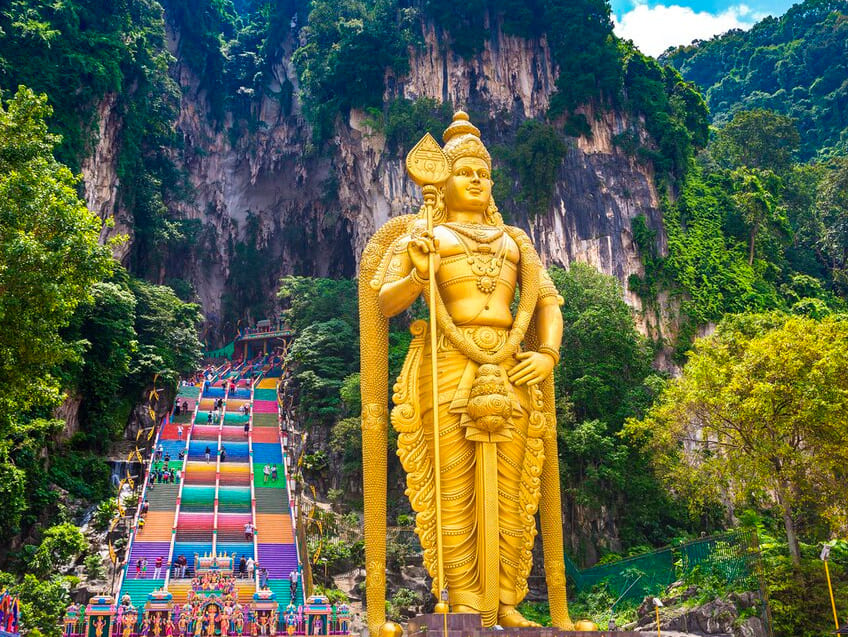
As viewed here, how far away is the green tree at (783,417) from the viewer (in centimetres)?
1153

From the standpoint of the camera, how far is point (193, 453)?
2030cm

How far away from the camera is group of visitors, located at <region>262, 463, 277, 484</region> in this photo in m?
19.2

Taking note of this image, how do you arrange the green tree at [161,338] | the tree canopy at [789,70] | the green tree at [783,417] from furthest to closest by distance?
the tree canopy at [789,70]
the green tree at [161,338]
the green tree at [783,417]

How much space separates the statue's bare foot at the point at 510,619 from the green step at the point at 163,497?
1107 centimetres

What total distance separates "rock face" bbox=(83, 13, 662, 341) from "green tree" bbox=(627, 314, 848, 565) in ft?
40.6

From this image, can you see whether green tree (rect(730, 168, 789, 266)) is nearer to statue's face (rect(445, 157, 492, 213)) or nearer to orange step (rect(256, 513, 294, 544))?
orange step (rect(256, 513, 294, 544))

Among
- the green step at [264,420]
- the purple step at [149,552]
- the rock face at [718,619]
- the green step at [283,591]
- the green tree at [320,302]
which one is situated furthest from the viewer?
the green tree at [320,302]

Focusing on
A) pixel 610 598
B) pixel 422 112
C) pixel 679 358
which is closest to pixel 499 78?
pixel 422 112

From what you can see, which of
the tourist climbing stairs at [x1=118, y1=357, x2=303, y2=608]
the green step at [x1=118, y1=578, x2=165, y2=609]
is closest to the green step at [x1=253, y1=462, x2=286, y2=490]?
the tourist climbing stairs at [x1=118, y1=357, x2=303, y2=608]

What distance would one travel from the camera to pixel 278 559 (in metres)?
15.7

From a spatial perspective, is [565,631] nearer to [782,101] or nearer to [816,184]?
[816,184]

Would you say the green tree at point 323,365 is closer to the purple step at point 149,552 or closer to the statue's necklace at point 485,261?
the purple step at point 149,552

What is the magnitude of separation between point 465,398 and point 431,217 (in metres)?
1.75

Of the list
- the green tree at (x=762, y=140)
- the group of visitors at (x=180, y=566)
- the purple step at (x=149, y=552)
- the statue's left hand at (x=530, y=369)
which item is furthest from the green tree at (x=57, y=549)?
the green tree at (x=762, y=140)
